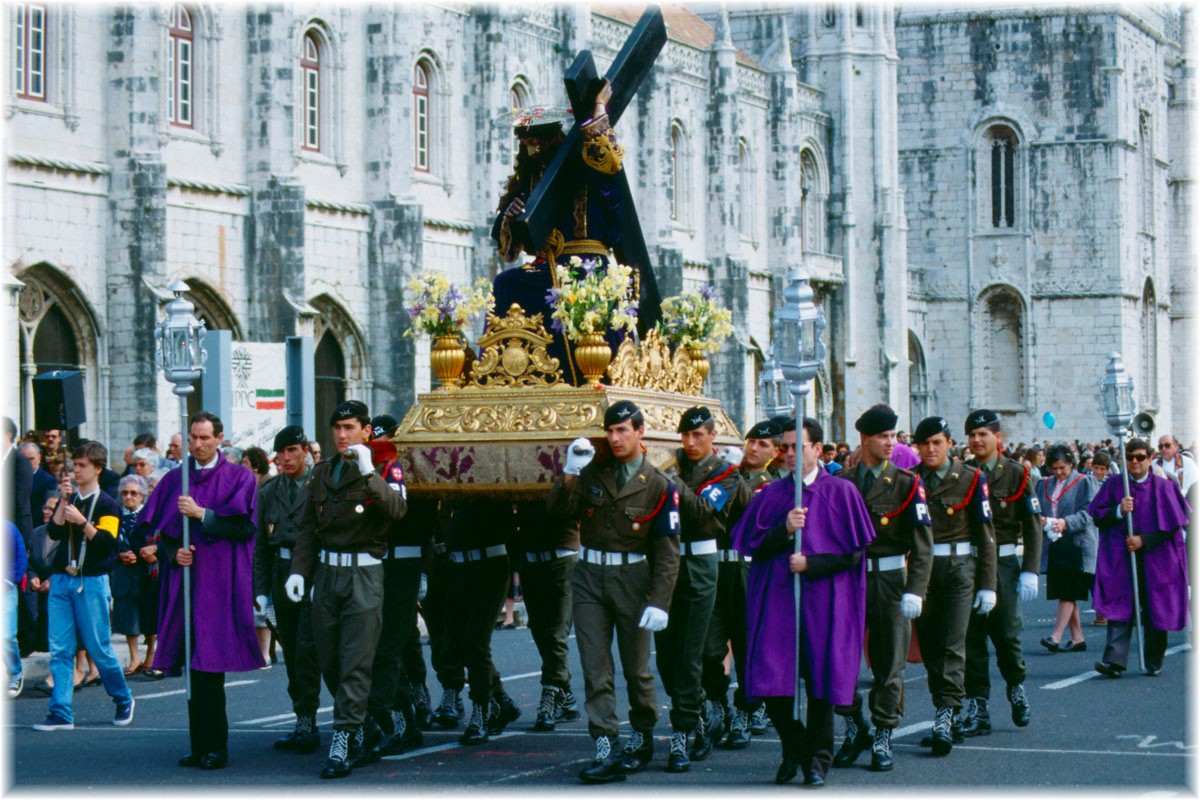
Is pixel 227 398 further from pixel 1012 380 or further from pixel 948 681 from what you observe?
pixel 1012 380

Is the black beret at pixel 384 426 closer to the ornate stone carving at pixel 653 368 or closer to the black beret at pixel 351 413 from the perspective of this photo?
the black beret at pixel 351 413

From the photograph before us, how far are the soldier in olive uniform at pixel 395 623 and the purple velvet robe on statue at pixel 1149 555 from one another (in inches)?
266

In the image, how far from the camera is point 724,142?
48.9 m

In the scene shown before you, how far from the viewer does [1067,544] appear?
64.5ft

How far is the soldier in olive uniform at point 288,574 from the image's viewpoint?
12.4 meters

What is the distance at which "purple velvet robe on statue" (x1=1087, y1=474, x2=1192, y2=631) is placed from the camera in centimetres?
1692

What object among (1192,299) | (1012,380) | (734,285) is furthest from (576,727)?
(1192,299)

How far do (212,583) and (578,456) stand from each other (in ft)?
7.68

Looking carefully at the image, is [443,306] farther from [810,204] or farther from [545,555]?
[810,204]

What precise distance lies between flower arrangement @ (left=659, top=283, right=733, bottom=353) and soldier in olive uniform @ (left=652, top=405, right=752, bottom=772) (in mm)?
2079

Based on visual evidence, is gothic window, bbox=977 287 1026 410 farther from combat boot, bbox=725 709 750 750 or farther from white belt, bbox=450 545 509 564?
combat boot, bbox=725 709 750 750

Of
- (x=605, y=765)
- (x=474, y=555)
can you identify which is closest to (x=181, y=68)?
(x=474, y=555)

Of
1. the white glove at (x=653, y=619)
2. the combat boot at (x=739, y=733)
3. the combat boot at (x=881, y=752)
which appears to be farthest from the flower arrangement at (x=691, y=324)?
the combat boot at (x=881, y=752)

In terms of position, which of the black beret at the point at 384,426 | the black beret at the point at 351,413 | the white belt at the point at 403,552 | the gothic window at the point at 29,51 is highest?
the gothic window at the point at 29,51
